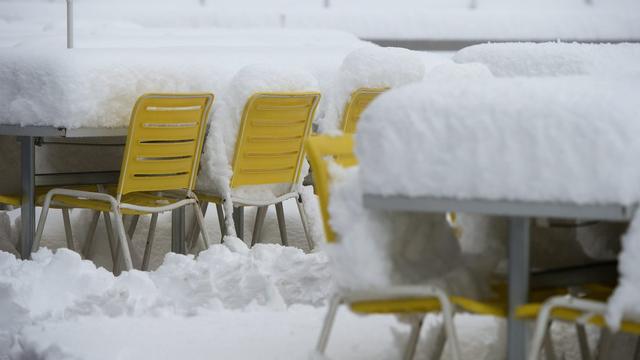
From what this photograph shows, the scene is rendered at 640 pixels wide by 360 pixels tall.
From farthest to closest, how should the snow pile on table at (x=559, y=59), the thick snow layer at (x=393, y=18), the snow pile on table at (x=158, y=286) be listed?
the thick snow layer at (x=393, y=18) < the snow pile on table at (x=559, y=59) < the snow pile on table at (x=158, y=286)

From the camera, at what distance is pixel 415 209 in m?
2.48

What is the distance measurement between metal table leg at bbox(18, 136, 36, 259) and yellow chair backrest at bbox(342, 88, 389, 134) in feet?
4.13

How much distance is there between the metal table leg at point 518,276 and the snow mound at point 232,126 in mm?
2430

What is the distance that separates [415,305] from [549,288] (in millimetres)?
356

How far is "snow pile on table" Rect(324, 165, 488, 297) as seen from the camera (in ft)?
8.50

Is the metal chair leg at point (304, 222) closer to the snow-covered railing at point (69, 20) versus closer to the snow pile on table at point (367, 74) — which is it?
the snow pile on table at point (367, 74)

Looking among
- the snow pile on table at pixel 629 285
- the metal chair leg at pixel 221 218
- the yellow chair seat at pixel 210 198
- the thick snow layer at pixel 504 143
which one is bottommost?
the metal chair leg at pixel 221 218

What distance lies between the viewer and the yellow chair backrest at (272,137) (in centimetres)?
484

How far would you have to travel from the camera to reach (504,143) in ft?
7.97

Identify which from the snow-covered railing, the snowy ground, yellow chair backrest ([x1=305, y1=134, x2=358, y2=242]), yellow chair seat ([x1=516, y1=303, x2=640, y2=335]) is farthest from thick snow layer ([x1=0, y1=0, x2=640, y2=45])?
yellow chair seat ([x1=516, y1=303, x2=640, y2=335])

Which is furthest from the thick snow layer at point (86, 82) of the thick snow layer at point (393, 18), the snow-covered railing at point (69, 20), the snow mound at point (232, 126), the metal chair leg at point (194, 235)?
the thick snow layer at point (393, 18)

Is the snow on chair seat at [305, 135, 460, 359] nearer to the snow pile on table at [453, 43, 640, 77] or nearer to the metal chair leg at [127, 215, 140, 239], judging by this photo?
the snow pile on table at [453, 43, 640, 77]

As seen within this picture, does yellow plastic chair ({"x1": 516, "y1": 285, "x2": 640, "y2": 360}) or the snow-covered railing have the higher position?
the snow-covered railing

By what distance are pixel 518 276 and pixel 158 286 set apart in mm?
1780
